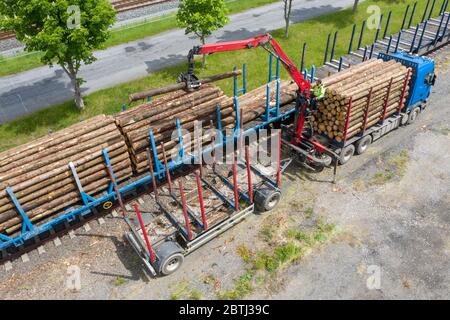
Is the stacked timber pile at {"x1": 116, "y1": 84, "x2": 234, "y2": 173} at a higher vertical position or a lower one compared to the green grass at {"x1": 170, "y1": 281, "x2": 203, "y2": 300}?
higher

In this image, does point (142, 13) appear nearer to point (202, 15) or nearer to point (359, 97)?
point (202, 15)

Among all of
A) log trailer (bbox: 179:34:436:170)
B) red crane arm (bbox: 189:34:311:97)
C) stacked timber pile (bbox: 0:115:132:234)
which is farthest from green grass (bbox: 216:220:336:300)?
stacked timber pile (bbox: 0:115:132:234)

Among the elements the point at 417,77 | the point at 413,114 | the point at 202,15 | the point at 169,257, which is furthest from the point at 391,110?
the point at 169,257

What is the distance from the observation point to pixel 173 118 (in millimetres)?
14891

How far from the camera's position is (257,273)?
12.0 meters

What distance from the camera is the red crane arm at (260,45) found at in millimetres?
12797

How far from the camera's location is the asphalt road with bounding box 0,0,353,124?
2245 centimetres

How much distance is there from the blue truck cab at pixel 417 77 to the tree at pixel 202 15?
9702 mm

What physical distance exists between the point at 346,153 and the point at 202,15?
1209 centimetres

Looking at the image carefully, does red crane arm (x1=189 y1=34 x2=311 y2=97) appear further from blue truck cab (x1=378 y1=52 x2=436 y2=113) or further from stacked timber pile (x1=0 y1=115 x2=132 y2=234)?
blue truck cab (x1=378 y1=52 x2=436 y2=113)

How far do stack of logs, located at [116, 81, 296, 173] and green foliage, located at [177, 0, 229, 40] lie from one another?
711 centimetres

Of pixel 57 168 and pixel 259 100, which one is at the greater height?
pixel 57 168

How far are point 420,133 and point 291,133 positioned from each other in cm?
679
